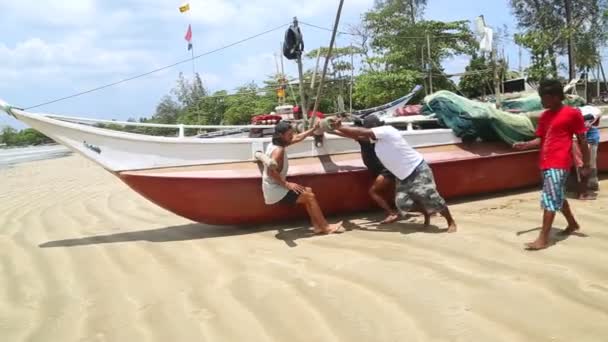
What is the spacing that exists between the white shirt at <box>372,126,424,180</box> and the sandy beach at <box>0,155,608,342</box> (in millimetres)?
603

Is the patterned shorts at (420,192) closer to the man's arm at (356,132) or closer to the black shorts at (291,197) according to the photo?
the man's arm at (356,132)

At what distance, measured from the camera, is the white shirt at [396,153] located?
464 centimetres

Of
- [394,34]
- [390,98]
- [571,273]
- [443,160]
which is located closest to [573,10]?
[394,34]

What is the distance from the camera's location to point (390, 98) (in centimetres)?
2667

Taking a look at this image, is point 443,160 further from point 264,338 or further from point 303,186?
point 264,338

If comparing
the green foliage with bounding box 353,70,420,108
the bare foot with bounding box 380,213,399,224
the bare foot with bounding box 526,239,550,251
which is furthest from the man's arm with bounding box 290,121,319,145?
the green foliage with bounding box 353,70,420,108

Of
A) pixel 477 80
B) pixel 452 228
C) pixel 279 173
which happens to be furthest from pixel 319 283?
pixel 477 80

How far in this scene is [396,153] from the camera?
4.66 metres

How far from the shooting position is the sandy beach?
272cm

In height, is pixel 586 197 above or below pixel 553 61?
below

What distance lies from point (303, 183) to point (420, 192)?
1.23 m

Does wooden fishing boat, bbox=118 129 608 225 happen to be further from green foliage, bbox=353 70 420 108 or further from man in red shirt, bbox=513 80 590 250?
green foliage, bbox=353 70 420 108

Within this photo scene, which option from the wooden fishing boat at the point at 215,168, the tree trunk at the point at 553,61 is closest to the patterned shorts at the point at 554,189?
the wooden fishing boat at the point at 215,168

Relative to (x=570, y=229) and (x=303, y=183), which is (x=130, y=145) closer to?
(x=303, y=183)
